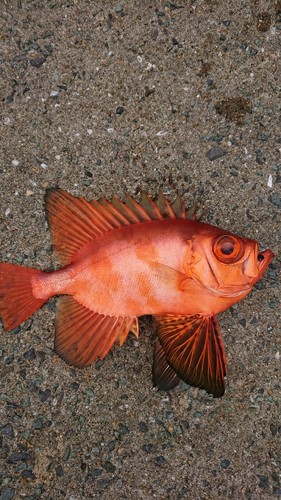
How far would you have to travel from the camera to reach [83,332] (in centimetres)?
295

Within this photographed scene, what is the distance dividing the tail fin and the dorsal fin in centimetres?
22

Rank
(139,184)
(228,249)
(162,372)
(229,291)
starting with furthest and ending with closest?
(139,184)
(162,372)
(229,291)
(228,249)

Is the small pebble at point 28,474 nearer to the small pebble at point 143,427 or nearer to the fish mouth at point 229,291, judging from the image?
the small pebble at point 143,427

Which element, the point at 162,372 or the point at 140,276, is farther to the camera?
the point at 162,372

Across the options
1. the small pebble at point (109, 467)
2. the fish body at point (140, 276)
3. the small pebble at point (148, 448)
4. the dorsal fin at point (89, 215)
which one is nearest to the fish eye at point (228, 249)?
the fish body at point (140, 276)

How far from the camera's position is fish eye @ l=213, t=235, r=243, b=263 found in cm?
263

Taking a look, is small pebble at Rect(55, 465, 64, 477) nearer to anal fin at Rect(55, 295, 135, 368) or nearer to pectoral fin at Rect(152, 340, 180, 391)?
anal fin at Rect(55, 295, 135, 368)

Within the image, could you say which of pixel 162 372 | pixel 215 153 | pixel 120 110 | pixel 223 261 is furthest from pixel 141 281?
pixel 120 110

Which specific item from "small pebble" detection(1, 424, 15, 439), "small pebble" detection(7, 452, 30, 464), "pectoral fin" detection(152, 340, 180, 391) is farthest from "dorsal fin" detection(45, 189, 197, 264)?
"small pebble" detection(7, 452, 30, 464)

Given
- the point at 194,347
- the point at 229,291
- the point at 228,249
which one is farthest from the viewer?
the point at 194,347

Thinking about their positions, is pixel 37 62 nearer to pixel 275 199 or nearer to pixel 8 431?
pixel 275 199

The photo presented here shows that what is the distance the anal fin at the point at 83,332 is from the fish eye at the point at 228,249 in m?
0.62

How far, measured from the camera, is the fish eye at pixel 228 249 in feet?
8.64

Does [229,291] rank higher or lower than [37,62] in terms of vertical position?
lower
